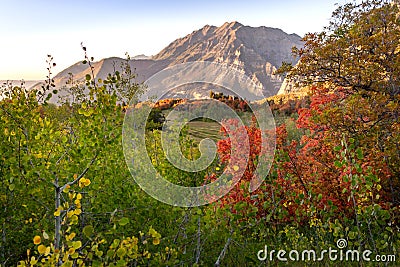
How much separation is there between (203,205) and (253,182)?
5.93 feet

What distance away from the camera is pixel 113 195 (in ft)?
15.4

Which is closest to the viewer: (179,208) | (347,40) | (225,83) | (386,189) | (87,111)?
(87,111)

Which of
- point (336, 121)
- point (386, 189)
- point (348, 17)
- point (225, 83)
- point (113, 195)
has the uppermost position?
point (348, 17)

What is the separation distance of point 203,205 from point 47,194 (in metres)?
2.19

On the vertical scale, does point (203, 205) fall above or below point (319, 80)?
below

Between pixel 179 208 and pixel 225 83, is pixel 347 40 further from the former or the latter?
pixel 179 208

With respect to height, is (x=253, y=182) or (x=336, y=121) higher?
(x=336, y=121)

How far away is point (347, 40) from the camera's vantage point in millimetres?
7352

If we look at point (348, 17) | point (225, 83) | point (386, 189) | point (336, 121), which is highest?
point (348, 17)

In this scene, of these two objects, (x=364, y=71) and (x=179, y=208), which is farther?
(x=364, y=71)

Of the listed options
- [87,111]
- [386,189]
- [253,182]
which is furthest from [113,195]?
[386,189]

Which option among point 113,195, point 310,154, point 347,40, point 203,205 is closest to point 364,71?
point 347,40

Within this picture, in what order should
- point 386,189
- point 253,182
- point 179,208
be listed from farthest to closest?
point 386,189
point 253,182
point 179,208

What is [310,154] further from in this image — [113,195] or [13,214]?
[13,214]
